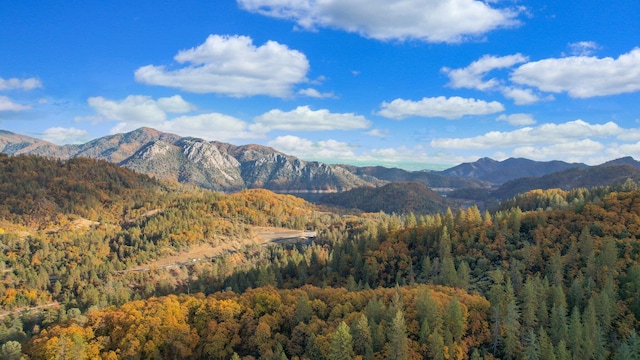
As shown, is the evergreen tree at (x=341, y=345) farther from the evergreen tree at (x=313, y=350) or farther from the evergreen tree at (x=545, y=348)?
the evergreen tree at (x=545, y=348)

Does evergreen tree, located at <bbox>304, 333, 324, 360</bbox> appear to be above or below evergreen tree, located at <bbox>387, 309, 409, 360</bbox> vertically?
below

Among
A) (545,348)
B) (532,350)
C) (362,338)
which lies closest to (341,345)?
(362,338)

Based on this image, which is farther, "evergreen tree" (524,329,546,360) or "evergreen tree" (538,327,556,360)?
"evergreen tree" (524,329,546,360)

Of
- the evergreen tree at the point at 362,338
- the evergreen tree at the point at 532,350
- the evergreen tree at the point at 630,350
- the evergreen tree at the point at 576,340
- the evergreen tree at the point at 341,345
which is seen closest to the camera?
the evergreen tree at the point at 630,350

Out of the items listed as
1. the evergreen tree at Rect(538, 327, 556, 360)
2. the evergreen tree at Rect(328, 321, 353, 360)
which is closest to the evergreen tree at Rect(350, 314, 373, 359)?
the evergreen tree at Rect(328, 321, 353, 360)

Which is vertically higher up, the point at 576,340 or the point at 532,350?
Result: the point at 576,340

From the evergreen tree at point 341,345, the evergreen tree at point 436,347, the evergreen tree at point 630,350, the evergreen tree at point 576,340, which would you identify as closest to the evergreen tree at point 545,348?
the evergreen tree at point 576,340

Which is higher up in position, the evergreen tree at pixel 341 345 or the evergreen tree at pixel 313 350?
the evergreen tree at pixel 341 345

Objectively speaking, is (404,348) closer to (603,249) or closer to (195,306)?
(195,306)

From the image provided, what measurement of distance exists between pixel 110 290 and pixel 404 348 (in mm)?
160831

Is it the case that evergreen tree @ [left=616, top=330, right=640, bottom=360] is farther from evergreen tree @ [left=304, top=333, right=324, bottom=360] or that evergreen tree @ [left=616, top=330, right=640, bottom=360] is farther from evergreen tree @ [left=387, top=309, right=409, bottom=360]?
evergreen tree @ [left=304, top=333, right=324, bottom=360]

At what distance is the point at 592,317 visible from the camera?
8962 centimetres

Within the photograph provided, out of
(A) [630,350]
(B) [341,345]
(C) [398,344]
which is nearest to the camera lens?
(B) [341,345]

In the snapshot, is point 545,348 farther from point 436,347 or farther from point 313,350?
point 313,350
